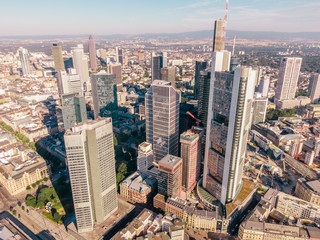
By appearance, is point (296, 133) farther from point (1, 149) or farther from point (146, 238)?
point (1, 149)

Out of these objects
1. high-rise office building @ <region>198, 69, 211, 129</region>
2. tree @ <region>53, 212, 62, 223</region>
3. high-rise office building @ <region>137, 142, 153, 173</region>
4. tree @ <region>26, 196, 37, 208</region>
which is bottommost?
tree @ <region>26, 196, 37, 208</region>

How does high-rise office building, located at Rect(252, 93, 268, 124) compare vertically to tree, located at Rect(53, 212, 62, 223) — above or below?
above

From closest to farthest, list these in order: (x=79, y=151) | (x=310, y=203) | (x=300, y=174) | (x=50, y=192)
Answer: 1. (x=79, y=151)
2. (x=310, y=203)
3. (x=50, y=192)
4. (x=300, y=174)

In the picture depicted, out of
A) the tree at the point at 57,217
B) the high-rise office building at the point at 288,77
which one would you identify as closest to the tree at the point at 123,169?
the tree at the point at 57,217

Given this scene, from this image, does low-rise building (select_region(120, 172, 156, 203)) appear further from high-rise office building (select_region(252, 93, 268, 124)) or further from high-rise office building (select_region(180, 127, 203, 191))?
high-rise office building (select_region(252, 93, 268, 124))

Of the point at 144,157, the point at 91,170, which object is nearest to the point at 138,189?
the point at 144,157

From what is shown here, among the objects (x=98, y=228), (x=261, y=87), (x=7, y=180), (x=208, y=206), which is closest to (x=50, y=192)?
(x=7, y=180)

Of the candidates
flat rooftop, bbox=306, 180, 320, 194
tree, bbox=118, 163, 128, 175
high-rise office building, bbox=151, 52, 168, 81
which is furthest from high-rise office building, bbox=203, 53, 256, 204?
high-rise office building, bbox=151, 52, 168, 81
